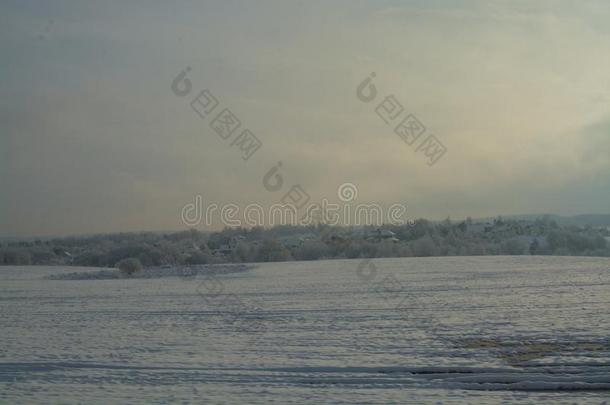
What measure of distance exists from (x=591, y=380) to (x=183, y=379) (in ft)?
22.0

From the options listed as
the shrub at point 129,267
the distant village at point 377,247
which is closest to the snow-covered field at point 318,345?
the shrub at point 129,267

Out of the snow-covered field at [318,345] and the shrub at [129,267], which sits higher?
the shrub at [129,267]

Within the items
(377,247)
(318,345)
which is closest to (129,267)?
(377,247)

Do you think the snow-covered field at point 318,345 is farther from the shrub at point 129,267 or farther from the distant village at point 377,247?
the distant village at point 377,247

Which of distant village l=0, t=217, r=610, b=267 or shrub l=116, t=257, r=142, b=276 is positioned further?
distant village l=0, t=217, r=610, b=267

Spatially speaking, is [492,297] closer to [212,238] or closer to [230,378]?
[230,378]

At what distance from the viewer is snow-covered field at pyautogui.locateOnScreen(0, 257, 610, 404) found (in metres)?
11.2

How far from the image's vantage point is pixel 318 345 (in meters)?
15.1

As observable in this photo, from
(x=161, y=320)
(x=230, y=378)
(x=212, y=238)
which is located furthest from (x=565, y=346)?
(x=212, y=238)

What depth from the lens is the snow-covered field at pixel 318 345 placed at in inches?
440

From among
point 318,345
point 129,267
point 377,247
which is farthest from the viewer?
point 377,247

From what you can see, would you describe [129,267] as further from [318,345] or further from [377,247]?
[318,345]

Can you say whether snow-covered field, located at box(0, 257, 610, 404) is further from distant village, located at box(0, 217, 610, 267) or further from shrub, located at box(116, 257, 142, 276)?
distant village, located at box(0, 217, 610, 267)

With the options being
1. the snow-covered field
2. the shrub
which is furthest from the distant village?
the snow-covered field
